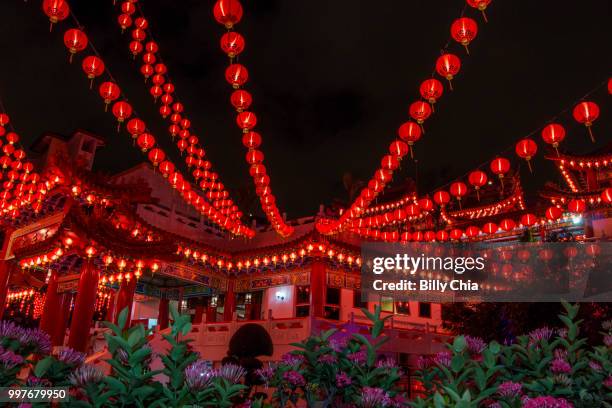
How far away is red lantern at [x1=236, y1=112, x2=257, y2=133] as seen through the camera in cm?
912

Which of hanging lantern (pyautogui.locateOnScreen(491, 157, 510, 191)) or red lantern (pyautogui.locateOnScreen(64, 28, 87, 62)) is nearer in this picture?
red lantern (pyautogui.locateOnScreen(64, 28, 87, 62))

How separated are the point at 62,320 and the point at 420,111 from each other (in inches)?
513

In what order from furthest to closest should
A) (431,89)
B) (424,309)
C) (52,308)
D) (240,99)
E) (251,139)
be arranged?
(424,309)
(52,308)
(251,139)
(240,99)
(431,89)

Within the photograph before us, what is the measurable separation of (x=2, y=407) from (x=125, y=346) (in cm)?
74

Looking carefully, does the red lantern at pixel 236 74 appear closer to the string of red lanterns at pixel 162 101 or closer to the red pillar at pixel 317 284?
the string of red lanterns at pixel 162 101

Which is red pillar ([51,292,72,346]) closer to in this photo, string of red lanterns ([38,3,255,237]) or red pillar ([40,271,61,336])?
red pillar ([40,271,61,336])

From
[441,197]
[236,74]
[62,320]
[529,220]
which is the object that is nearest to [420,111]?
[236,74]

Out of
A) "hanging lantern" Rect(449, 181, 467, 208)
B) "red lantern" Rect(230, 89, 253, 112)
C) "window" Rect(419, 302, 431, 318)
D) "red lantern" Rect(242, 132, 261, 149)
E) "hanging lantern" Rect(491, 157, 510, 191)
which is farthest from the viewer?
"window" Rect(419, 302, 431, 318)

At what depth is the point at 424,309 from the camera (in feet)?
63.1

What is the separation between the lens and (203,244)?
696 inches

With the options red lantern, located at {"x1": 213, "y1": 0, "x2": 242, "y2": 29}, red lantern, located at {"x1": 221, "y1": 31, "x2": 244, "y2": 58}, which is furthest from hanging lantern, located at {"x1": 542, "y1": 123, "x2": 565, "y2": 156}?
red lantern, located at {"x1": 213, "y1": 0, "x2": 242, "y2": 29}

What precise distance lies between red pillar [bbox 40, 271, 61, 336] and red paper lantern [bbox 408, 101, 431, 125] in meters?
12.8

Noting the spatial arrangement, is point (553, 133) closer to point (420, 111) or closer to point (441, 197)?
point (420, 111)

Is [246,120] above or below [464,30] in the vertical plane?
below
